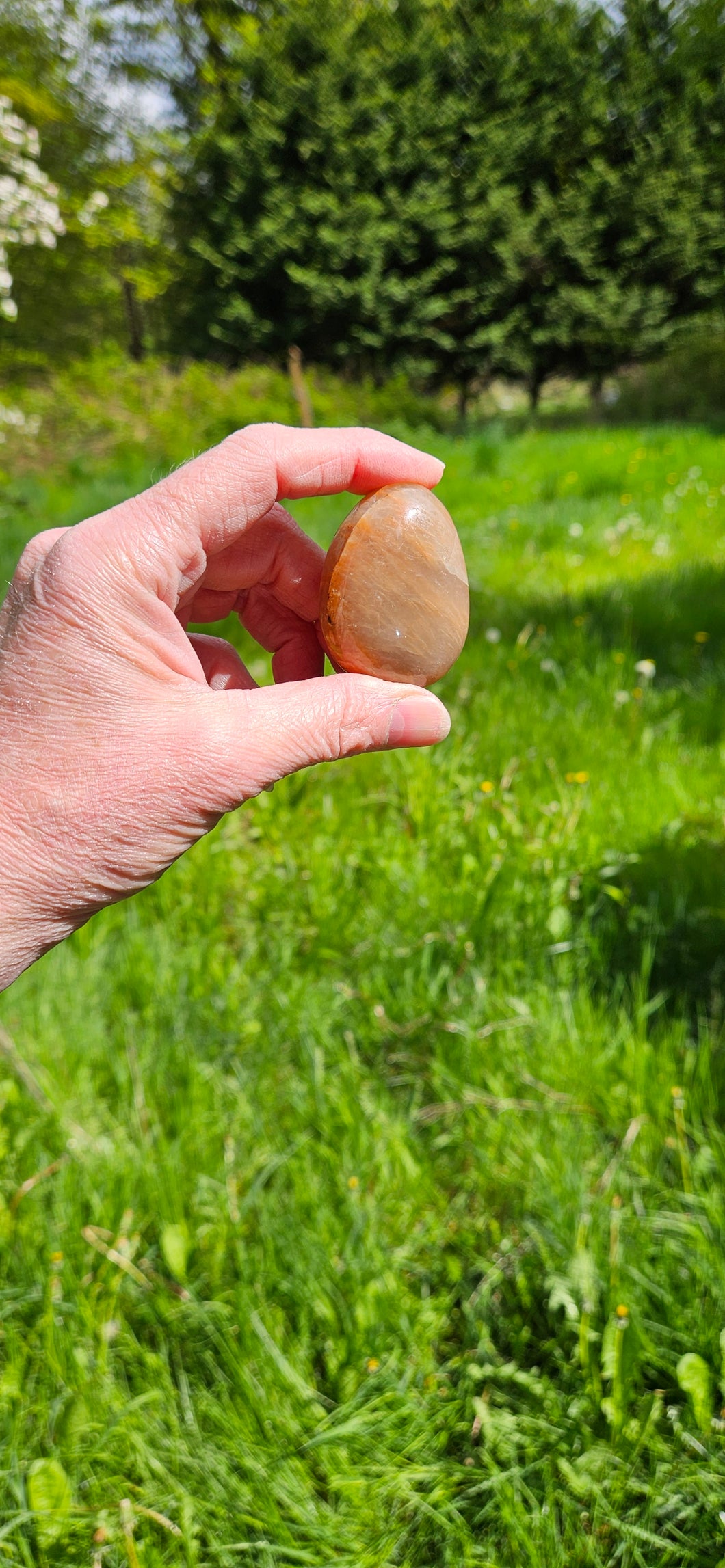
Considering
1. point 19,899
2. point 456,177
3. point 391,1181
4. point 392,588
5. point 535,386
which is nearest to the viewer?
point 19,899

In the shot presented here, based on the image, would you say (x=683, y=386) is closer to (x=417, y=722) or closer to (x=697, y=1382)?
(x=417, y=722)

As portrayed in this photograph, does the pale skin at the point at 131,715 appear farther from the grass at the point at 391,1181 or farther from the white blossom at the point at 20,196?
the white blossom at the point at 20,196

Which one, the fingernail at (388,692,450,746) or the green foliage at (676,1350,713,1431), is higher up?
the fingernail at (388,692,450,746)

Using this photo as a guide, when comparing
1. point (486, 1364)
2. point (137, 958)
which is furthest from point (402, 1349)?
point (137, 958)

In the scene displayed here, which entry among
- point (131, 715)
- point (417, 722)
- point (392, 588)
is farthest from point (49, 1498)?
point (392, 588)

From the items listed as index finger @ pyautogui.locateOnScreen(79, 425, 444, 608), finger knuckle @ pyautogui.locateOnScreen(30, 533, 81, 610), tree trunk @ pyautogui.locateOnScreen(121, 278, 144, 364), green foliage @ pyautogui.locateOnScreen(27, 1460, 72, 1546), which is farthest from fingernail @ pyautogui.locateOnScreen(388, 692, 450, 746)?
tree trunk @ pyautogui.locateOnScreen(121, 278, 144, 364)

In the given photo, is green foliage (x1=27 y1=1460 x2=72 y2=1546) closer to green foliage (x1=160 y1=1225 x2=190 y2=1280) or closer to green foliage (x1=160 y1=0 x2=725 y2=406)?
green foliage (x1=160 y1=1225 x2=190 y2=1280)

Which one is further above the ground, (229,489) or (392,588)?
(229,489)
